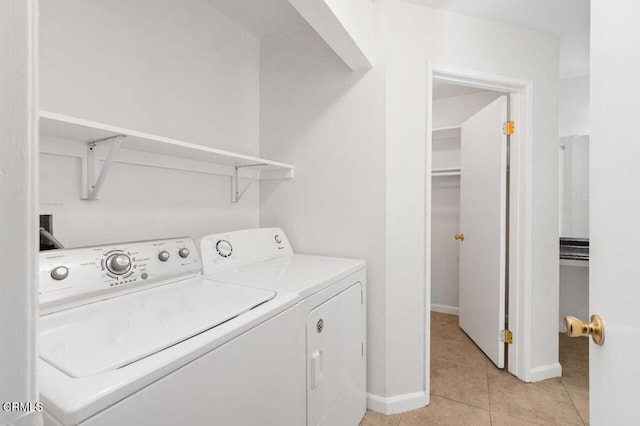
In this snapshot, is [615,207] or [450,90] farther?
[450,90]

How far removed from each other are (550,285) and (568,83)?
6.82 ft

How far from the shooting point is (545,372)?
2.08 metres

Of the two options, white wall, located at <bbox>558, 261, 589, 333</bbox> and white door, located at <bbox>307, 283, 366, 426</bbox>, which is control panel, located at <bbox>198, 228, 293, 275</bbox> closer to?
white door, located at <bbox>307, 283, 366, 426</bbox>

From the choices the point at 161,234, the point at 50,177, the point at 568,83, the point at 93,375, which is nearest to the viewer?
the point at 93,375

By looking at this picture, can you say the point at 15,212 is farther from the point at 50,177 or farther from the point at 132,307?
the point at 50,177

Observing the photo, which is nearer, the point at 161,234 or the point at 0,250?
the point at 0,250

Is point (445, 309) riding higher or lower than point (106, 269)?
lower

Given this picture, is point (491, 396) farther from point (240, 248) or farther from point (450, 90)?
point (450, 90)

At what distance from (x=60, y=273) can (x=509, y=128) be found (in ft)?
8.60

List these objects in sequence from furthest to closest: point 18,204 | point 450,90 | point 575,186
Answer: point 450,90
point 575,186
point 18,204

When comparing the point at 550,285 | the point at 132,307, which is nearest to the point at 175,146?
the point at 132,307

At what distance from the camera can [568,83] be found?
286cm

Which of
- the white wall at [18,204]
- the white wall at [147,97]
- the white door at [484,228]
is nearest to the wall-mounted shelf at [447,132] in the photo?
the white door at [484,228]

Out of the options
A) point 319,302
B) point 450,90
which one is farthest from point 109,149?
point 450,90
